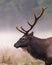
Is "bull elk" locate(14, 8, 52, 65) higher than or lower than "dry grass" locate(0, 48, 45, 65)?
higher

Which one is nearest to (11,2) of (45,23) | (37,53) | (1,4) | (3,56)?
(1,4)

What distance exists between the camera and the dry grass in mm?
10469

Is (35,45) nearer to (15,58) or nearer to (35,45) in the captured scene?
(35,45)

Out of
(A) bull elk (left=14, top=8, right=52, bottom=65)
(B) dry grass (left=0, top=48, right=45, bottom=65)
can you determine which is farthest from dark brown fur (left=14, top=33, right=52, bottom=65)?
(B) dry grass (left=0, top=48, right=45, bottom=65)

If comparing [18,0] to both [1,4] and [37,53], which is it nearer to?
[1,4]

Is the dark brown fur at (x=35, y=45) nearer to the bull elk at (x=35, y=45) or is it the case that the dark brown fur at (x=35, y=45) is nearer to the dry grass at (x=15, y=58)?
the bull elk at (x=35, y=45)

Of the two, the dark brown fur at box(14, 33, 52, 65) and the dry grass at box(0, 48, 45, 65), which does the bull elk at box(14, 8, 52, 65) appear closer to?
the dark brown fur at box(14, 33, 52, 65)

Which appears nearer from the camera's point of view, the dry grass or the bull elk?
the bull elk

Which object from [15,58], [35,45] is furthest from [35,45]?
[15,58]

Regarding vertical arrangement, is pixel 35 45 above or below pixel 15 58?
above

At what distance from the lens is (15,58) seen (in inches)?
432

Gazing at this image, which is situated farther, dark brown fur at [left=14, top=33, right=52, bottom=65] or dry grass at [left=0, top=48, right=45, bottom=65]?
dry grass at [left=0, top=48, right=45, bottom=65]

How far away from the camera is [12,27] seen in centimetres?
1375

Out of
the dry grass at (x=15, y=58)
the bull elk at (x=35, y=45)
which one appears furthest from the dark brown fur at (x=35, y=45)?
the dry grass at (x=15, y=58)
